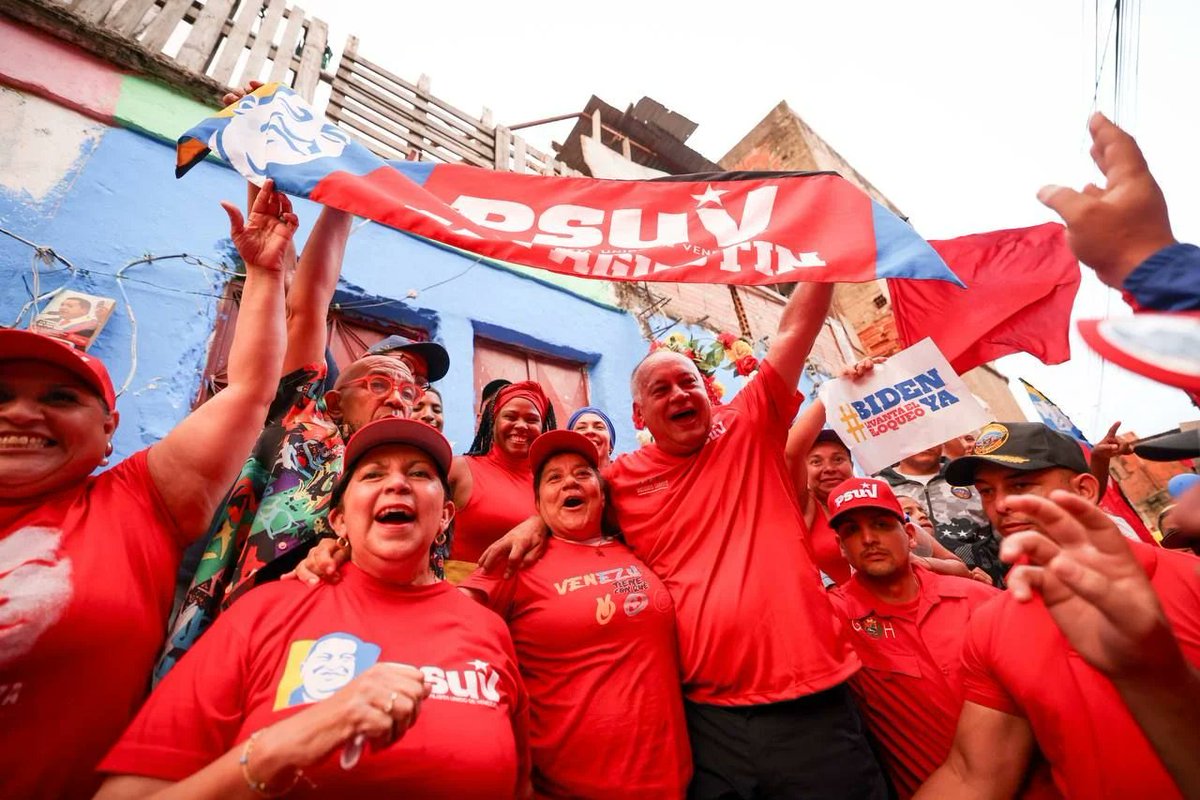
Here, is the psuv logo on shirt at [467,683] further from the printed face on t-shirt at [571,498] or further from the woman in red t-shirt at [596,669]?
the printed face on t-shirt at [571,498]

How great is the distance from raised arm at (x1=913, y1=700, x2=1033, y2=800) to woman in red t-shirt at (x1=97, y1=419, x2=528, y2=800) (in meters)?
1.35

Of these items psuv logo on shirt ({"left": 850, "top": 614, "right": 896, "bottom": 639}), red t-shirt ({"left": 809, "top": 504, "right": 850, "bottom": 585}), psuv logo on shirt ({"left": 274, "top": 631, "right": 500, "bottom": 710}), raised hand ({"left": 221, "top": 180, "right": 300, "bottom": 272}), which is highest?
raised hand ({"left": 221, "top": 180, "right": 300, "bottom": 272})

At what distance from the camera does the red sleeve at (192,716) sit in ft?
3.67

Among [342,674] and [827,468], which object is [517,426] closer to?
[342,674]

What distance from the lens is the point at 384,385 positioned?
262 cm

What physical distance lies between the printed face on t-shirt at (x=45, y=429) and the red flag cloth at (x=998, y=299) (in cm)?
328

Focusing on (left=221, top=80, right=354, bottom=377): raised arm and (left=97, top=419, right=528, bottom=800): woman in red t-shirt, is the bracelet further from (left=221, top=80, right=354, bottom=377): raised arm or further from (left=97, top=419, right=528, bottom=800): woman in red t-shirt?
(left=221, top=80, right=354, bottom=377): raised arm

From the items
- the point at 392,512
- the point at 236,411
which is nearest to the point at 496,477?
the point at 392,512

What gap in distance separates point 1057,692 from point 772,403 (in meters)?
1.30

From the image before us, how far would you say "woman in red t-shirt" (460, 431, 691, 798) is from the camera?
5.87 feet

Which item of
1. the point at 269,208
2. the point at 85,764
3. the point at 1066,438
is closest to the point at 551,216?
the point at 269,208

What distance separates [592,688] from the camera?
1886 mm

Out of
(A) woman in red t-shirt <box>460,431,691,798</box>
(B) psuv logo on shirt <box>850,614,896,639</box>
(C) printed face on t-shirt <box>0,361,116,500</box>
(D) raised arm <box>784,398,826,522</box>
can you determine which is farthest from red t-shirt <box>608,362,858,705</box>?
(C) printed face on t-shirt <box>0,361,116,500</box>

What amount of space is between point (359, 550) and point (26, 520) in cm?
81
